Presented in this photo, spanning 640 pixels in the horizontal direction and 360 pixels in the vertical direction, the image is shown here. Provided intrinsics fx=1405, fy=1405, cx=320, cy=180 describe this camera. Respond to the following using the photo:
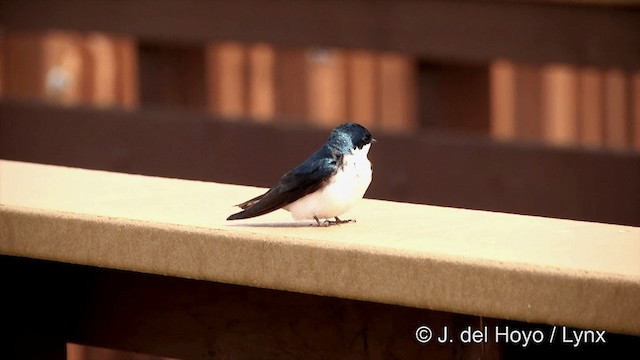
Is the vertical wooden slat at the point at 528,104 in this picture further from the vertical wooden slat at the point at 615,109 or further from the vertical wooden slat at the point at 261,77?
the vertical wooden slat at the point at 261,77

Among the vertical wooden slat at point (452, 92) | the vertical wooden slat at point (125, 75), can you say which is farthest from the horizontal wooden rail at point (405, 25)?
the vertical wooden slat at point (125, 75)

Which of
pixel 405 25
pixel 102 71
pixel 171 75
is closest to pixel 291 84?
pixel 102 71

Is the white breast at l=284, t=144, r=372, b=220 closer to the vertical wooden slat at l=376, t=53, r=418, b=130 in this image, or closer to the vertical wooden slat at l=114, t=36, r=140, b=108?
the vertical wooden slat at l=376, t=53, r=418, b=130

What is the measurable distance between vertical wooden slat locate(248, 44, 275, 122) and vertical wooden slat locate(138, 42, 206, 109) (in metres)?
2.23

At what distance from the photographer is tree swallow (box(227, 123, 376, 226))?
2.36 metres

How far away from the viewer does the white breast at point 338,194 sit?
2.36 meters

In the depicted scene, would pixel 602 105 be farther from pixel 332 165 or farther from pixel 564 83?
pixel 332 165

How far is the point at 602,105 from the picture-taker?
6883mm

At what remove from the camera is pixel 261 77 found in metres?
7.50

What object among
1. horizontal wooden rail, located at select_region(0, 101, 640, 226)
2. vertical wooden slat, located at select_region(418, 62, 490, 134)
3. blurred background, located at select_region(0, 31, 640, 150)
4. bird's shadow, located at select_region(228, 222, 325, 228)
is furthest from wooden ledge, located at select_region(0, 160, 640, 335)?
blurred background, located at select_region(0, 31, 640, 150)

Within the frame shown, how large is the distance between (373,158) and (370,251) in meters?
2.59

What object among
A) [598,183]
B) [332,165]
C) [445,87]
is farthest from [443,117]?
[332,165]

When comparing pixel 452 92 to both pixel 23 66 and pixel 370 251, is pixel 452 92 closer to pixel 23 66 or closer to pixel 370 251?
pixel 370 251

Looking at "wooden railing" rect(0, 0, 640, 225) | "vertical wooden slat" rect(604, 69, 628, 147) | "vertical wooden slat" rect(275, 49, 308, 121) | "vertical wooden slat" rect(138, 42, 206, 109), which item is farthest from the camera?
"vertical wooden slat" rect(275, 49, 308, 121)
